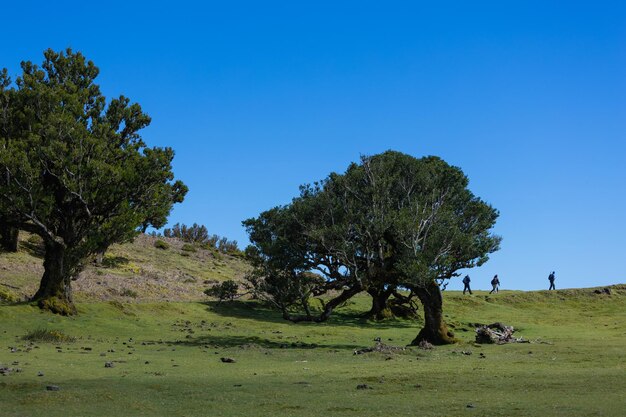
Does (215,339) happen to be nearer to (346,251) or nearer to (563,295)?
(346,251)

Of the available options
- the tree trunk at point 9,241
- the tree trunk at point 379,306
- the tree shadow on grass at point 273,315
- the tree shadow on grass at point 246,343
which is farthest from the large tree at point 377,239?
the tree trunk at point 9,241

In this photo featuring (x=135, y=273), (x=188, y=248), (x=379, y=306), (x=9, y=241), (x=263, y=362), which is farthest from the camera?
(x=188, y=248)

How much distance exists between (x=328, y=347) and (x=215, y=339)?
7079 mm

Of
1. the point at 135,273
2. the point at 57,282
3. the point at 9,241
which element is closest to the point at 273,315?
the point at 135,273

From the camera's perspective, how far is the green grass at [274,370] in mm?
16234

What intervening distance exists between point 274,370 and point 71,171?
26773 mm

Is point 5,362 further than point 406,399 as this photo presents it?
Yes

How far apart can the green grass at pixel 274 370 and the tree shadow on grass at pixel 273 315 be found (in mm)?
1672

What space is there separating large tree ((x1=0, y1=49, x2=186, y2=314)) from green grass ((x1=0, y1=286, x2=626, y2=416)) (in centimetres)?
504

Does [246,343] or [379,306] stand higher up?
[379,306]

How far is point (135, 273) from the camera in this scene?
68375 mm

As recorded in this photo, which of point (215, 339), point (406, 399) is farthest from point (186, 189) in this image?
point (406, 399)

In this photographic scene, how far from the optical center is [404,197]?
43.5 meters

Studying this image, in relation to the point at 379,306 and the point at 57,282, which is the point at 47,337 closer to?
the point at 57,282
